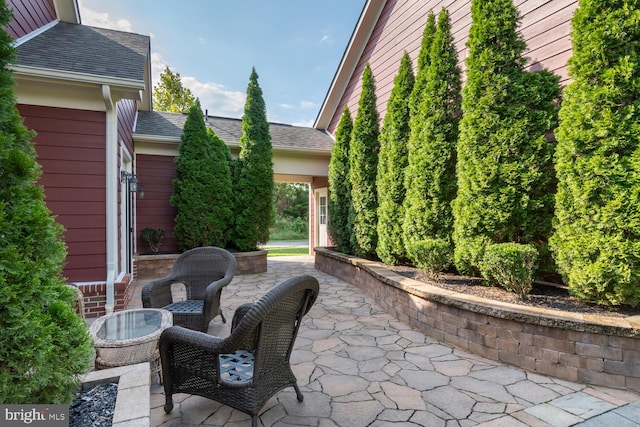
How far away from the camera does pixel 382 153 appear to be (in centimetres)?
619

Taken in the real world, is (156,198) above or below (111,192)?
above

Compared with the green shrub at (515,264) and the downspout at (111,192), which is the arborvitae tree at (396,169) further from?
the downspout at (111,192)

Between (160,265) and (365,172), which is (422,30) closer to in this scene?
(365,172)

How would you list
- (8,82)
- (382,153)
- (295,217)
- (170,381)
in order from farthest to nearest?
(295,217)
(382,153)
(170,381)
(8,82)

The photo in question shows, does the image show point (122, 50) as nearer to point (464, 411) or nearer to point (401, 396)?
point (401, 396)

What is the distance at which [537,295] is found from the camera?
3715 millimetres

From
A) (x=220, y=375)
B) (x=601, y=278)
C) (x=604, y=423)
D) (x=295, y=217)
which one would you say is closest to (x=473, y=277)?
(x=601, y=278)

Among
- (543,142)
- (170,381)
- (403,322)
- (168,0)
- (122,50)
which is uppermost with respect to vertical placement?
(168,0)

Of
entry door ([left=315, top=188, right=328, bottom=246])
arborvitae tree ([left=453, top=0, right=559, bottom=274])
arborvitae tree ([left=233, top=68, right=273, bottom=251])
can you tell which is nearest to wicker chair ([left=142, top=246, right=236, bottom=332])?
arborvitae tree ([left=453, top=0, right=559, bottom=274])

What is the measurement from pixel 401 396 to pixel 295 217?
67.7ft

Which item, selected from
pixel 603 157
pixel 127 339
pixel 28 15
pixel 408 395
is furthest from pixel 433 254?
pixel 28 15

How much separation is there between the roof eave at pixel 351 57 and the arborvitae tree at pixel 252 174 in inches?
98.0

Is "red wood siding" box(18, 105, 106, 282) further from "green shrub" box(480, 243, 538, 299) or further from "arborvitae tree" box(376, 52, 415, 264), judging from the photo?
"green shrub" box(480, 243, 538, 299)

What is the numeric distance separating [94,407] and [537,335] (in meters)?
3.26
